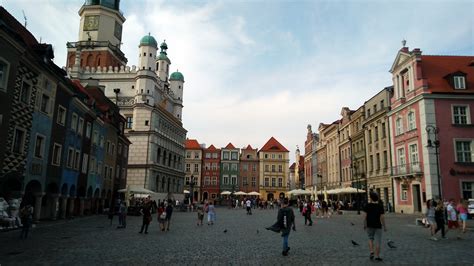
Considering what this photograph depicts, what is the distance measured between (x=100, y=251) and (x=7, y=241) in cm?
526

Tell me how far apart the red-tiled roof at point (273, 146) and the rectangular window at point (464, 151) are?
68455mm

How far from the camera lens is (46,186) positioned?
25.3 metres

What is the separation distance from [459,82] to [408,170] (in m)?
10.1

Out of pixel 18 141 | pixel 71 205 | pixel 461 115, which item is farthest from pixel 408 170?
pixel 18 141

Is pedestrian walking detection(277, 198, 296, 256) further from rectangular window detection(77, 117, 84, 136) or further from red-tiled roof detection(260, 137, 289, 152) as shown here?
red-tiled roof detection(260, 137, 289, 152)

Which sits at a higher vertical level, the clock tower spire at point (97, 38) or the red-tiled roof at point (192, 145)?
the clock tower spire at point (97, 38)

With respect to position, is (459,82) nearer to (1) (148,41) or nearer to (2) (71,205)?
(2) (71,205)

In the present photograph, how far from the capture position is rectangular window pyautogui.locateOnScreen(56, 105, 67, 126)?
26984 mm

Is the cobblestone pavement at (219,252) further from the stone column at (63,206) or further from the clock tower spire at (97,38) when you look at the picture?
the clock tower spire at (97,38)

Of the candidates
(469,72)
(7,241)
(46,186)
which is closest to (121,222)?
(46,186)

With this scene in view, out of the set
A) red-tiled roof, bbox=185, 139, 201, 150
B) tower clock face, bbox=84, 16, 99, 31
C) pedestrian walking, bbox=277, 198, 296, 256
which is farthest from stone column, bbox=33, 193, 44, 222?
red-tiled roof, bbox=185, 139, 201, 150

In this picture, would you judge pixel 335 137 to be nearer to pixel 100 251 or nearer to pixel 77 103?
pixel 77 103

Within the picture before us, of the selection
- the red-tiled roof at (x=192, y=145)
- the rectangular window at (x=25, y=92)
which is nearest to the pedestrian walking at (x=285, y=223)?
the rectangular window at (x=25, y=92)

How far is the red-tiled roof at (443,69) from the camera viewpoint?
1463 inches
